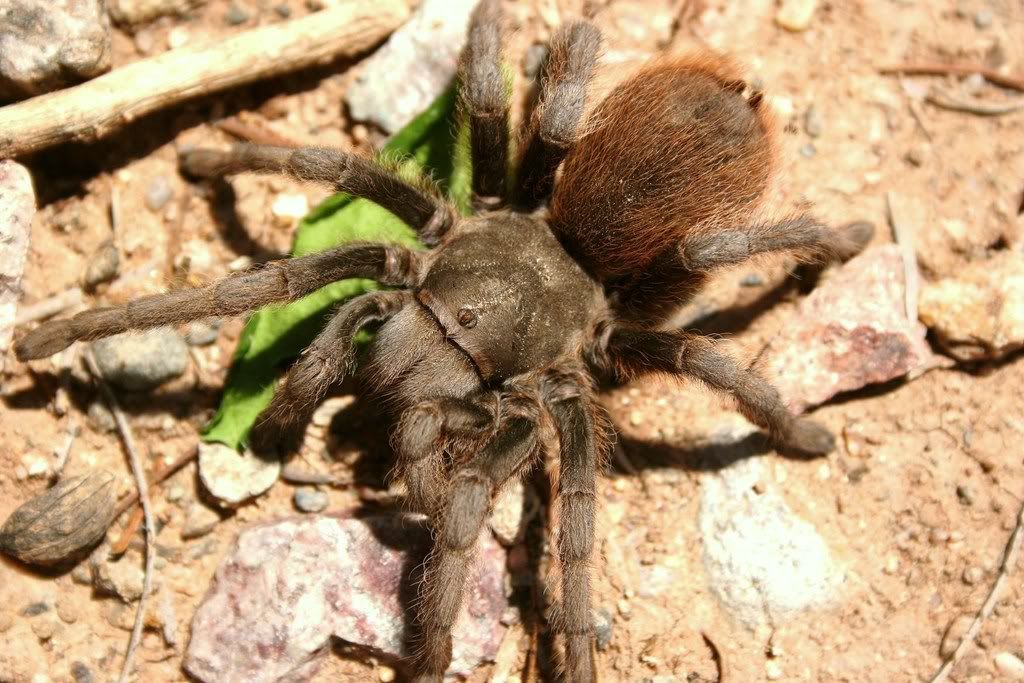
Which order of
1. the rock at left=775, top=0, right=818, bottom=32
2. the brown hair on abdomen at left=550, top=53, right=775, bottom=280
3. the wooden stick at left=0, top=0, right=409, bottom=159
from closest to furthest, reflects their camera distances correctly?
the brown hair on abdomen at left=550, top=53, right=775, bottom=280, the wooden stick at left=0, top=0, right=409, bottom=159, the rock at left=775, top=0, right=818, bottom=32

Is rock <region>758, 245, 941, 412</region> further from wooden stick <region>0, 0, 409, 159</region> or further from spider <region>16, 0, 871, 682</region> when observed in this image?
wooden stick <region>0, 0, 409, 159</region>

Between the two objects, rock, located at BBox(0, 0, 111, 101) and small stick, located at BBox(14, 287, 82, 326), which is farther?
small stick, located at BBox(14, 287, 82, 326)

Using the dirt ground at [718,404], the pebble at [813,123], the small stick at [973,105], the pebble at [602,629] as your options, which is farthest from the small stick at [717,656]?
the small stick at [973,105]

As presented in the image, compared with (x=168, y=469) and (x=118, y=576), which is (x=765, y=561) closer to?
(x=168, y=469)

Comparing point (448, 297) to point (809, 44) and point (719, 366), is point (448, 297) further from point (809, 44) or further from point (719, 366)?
point (809, 44)

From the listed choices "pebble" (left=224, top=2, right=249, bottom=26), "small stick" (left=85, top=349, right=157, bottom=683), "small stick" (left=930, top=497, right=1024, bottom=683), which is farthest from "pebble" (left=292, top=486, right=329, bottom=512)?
"small stick" (left=930, top=497, right=1024, bottom=683)

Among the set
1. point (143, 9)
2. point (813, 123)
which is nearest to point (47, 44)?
point (143, 9)
